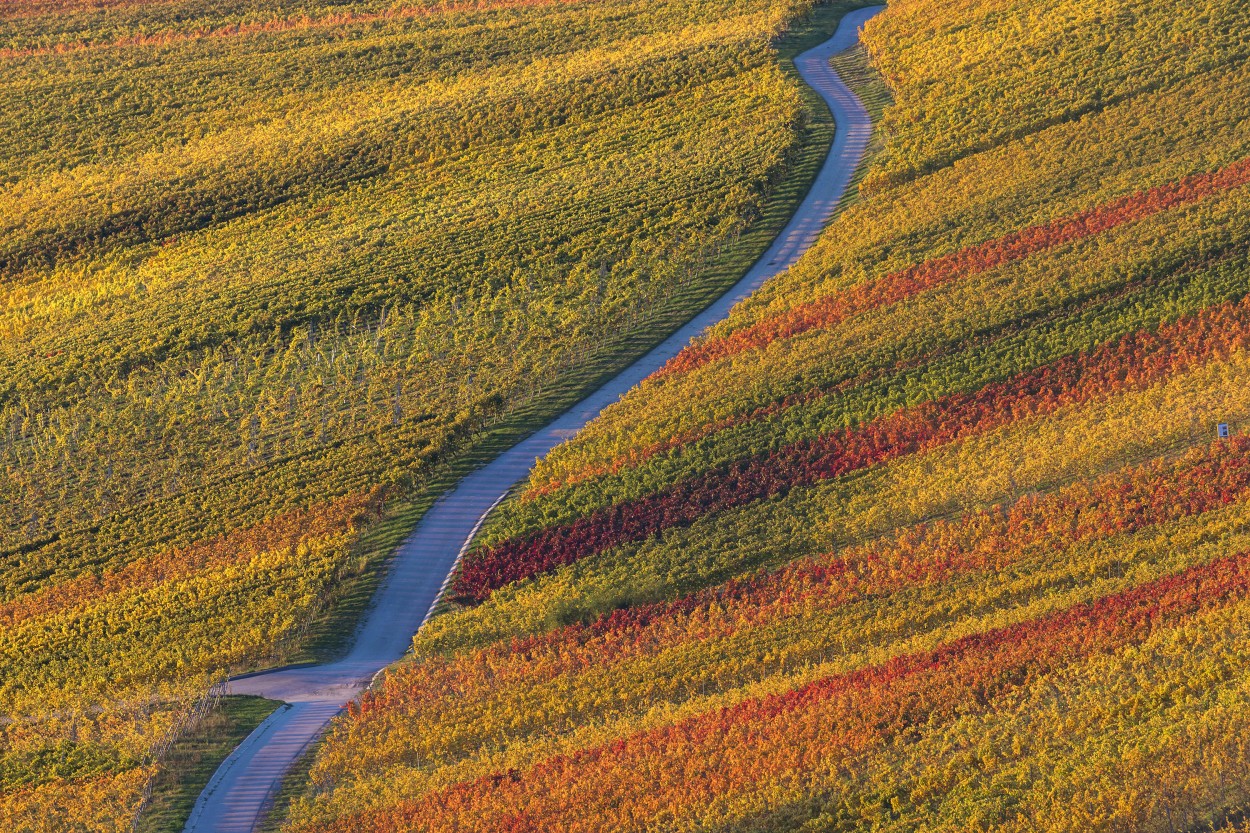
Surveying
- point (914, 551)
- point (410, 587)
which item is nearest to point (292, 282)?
point (410, 587)

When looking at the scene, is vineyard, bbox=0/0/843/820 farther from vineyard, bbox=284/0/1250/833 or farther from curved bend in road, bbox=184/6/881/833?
vineyard, bbox=284/0/1250/833

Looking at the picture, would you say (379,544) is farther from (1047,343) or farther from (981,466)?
(1047,343)

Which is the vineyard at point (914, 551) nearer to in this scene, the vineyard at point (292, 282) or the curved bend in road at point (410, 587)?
the curved bend in road at point (410, 587)

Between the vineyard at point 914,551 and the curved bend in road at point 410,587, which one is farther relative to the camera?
the curved bend in road at point 410,587

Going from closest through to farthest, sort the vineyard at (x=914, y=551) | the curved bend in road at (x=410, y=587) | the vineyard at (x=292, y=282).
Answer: the vineyard at (x=914, y=551) < the curved bend in road at (x=410, y=587) < the vineyard at (x=292, y=282)

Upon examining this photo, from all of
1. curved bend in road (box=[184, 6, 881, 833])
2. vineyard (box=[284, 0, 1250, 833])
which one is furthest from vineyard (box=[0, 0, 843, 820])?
vineyard (box=[284, 0, 1250, 833])

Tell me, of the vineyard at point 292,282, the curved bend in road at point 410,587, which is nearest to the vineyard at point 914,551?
the curved bend in road at point 410,587
